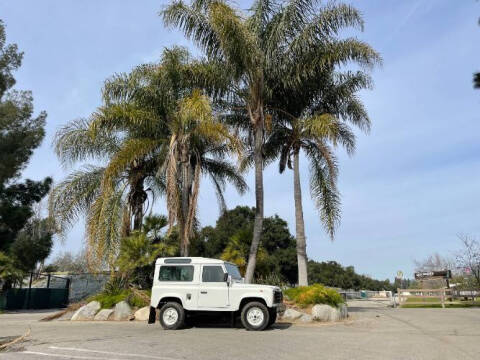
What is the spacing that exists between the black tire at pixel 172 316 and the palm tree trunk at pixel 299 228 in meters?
6.63

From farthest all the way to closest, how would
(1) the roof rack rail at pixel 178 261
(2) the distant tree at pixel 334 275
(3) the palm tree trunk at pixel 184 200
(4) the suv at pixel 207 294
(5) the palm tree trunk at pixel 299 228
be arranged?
(2) the distant tree at pixel 334 275
(5) the palm tree trunk at pixel 299 228
(3) the palm tree trunk at pixel 184 200
(1) the roof rack rail at pixel 178 261
(4) the suv at pixel 207 294

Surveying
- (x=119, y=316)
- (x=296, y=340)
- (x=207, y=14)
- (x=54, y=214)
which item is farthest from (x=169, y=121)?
(x=296, y=340)

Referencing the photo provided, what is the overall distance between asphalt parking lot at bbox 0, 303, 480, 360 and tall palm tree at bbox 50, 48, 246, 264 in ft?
17.5

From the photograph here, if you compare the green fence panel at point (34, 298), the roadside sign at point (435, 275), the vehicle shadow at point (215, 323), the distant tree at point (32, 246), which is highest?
the distant tree at point (32, 246)

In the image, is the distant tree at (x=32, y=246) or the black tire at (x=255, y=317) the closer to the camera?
the black tire at (x=255, y=317)

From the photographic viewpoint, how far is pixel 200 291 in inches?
488

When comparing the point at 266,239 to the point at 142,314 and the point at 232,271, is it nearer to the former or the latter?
the point at 142,314

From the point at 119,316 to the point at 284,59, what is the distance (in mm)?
12340

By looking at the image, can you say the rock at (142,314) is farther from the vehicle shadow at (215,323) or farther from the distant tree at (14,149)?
the distant tree at (14,149)

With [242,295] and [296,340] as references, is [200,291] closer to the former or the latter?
[242,295]

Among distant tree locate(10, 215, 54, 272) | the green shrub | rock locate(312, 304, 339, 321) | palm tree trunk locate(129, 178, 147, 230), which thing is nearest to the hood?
rock locate(312, 304, 339, 321)

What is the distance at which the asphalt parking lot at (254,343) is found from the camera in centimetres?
791

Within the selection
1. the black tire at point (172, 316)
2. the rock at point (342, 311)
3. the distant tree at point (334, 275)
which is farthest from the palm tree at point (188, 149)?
the distant tree at point (334, 275)

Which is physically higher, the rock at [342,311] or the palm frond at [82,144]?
the palm frond at [82,144]
